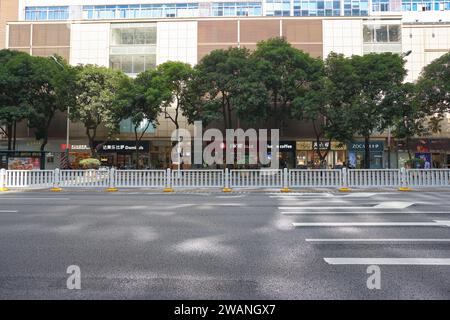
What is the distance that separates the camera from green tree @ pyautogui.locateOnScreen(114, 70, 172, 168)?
2744 cm

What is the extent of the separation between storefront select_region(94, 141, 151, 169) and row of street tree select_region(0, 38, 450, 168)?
13.5 ft

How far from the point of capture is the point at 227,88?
87.6 ft

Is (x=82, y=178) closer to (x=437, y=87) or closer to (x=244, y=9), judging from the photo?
(x=437, y=87)

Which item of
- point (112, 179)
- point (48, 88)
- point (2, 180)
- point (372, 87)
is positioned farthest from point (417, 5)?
point (2, 180)

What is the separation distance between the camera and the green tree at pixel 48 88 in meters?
28.9

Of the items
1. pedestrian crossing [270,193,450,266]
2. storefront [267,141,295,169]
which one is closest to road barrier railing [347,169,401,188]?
pedestrian crossing [270,193,450,266]

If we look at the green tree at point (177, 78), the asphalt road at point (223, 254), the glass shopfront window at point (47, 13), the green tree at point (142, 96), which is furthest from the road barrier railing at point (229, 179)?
the glass shopfront window at point (47, 13)

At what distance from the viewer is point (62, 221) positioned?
26.8ft

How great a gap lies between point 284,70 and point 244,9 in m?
20.4

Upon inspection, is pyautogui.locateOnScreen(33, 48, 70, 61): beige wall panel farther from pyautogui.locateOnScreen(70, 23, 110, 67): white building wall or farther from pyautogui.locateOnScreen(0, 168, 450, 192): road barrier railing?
pyautogui.locateOnScreen(0, 168, 450, 192): road barrier railing
